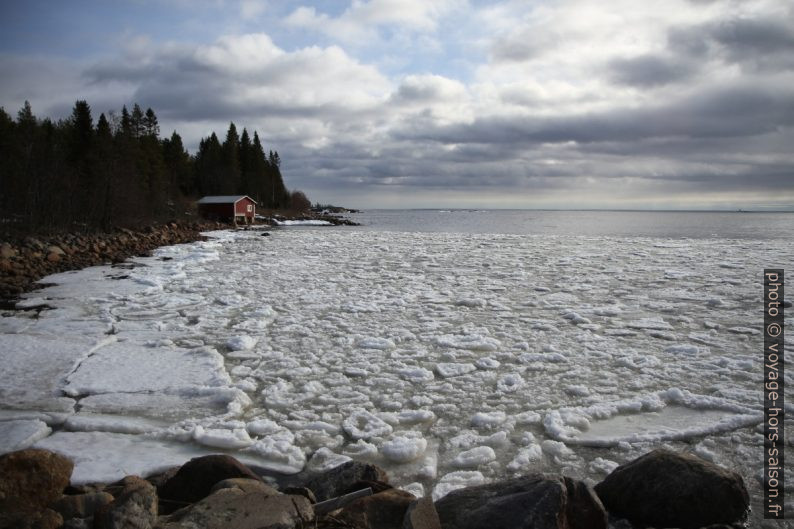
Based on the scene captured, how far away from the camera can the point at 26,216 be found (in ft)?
80.8

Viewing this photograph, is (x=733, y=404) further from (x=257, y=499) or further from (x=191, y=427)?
(x=191, y=427)

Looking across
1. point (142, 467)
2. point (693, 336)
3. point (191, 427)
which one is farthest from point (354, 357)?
point (693, 336)

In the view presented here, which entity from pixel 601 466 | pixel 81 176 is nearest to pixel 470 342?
pixel 601 466

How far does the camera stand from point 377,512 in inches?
100

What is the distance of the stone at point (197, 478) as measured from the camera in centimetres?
300

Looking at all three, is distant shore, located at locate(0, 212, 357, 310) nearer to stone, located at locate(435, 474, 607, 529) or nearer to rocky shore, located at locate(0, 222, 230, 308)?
rocky shore, located at locate(0, 222, 230, 308)

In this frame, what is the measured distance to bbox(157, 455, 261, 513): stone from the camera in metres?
3.00

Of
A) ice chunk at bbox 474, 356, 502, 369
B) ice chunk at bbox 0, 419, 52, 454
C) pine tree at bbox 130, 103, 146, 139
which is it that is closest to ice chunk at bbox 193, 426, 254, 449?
ice chunk at bbox 0, 419, 52, 454

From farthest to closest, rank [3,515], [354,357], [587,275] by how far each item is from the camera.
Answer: [587,275] < [354,357] < [3,515]

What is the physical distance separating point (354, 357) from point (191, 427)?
8.15 ft

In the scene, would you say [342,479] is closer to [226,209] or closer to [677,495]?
[677,495]

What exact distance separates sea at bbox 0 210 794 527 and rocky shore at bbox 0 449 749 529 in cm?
46

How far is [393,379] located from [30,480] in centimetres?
348

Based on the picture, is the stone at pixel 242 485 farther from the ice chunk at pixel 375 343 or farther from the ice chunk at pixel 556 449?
the ice chunk at pixel 375 343
